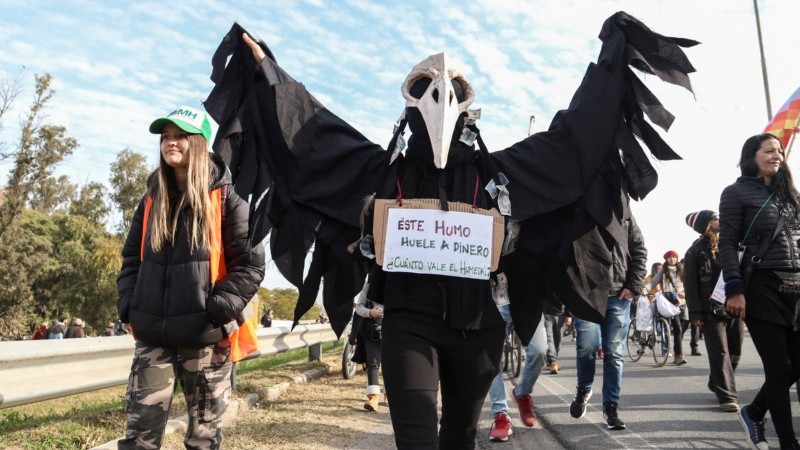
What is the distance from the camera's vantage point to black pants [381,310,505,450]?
9.30 feet

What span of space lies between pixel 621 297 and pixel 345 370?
5.32 meters

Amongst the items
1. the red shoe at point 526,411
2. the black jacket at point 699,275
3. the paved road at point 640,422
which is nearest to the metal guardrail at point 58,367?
the paved road at point 640,422

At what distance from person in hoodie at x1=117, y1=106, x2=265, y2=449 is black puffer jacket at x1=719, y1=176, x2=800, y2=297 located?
3.14m

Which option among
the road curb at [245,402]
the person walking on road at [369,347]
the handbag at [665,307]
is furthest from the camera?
the handbag at [665,307]

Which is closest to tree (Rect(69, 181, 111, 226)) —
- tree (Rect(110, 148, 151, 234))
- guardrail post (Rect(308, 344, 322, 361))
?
tree (Rect(110, 148, 151, 234))

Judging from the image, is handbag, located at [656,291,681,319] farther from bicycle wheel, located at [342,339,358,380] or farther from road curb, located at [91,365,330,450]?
road curb, located at [91,365,330,450]

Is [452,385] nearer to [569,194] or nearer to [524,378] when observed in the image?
[569,194]

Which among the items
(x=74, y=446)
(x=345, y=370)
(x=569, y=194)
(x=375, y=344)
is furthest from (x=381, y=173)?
(x=345, y=370)

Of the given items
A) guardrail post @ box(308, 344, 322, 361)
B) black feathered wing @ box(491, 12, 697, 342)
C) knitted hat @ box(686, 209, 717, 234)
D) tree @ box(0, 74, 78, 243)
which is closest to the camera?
black feathered wing @ box(491, 12, 697, 342)

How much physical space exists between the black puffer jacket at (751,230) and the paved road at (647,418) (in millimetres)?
1479

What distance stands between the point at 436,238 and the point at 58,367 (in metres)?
2.91

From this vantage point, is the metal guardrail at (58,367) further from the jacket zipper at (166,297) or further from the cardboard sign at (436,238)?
the cardboard sign at (436,238)

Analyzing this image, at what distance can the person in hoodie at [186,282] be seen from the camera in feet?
11.3

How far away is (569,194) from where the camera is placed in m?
3.21
